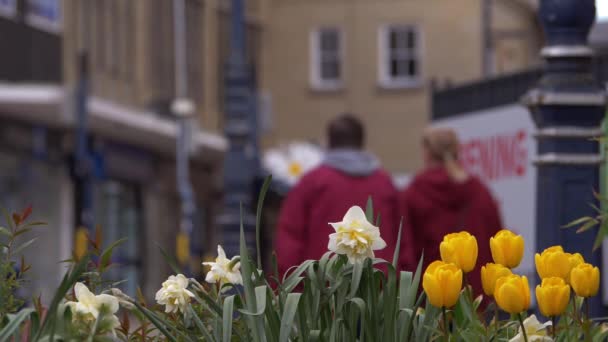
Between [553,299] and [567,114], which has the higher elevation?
[567,114]

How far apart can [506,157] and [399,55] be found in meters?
30.5

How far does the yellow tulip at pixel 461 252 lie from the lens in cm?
352

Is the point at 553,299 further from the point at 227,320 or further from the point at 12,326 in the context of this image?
the point at 12,326

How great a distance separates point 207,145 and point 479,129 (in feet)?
80.8

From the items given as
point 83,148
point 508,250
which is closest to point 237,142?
point 508,250

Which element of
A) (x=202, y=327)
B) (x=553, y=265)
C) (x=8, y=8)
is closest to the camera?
(x=202, y=327)

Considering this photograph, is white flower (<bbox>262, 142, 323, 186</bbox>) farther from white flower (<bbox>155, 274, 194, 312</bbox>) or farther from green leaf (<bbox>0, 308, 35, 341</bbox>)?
green leaf (<bbox>0, 308, 35, 341</bbox>)

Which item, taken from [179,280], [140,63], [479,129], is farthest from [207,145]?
[179,280]

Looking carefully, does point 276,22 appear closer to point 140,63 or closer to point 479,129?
point 140,63

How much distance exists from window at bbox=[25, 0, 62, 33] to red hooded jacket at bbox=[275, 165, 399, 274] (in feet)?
78.3

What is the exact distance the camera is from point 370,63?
45031 millimetres

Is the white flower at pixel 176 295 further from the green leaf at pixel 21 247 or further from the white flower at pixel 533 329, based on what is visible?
the white flower at pixel 533 329

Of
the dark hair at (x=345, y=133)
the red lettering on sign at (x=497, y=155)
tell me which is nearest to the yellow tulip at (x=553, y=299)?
the dark hair at (x=345, y=133)

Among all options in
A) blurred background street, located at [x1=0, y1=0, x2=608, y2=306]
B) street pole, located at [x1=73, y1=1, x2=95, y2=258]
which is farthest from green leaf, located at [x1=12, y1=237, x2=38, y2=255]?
street pole, located at [x1=73, y1=1, x2=95, y2=258]
